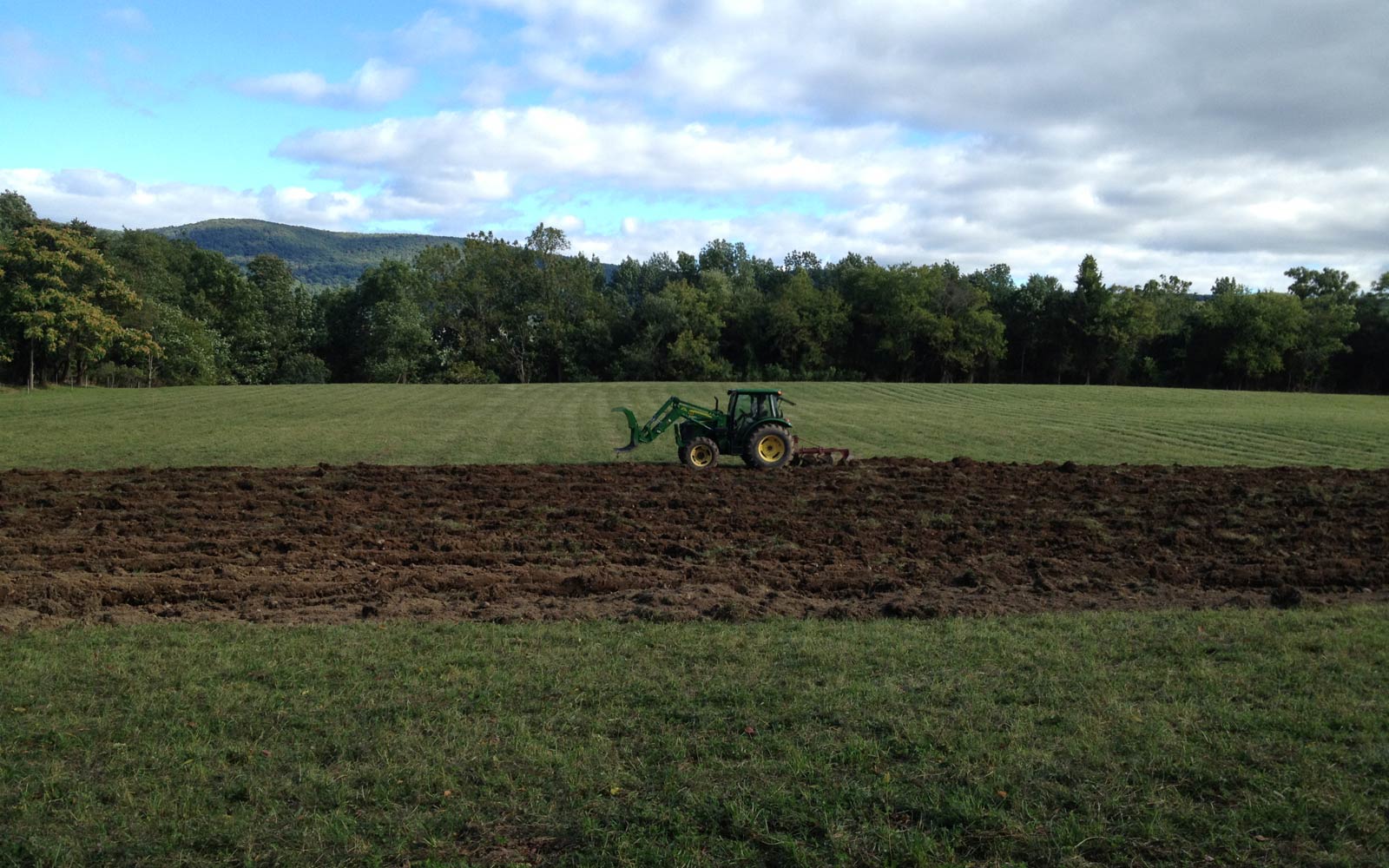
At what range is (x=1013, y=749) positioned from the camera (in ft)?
19.6

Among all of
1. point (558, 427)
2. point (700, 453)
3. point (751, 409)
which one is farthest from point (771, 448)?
point (558, 427)

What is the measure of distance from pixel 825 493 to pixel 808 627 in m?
8.70

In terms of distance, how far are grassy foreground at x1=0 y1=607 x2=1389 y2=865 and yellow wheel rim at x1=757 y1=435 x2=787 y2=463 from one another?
40.3ft

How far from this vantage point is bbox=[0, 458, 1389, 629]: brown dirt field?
32.9ft

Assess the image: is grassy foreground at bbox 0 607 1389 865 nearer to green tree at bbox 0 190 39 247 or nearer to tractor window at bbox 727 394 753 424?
tractor window at bbox 727 394 753 424

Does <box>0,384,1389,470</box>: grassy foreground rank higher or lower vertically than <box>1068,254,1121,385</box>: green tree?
lower

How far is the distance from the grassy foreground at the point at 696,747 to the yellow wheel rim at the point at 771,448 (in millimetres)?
12277

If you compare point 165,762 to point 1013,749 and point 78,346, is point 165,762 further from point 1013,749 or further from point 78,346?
point 78,346

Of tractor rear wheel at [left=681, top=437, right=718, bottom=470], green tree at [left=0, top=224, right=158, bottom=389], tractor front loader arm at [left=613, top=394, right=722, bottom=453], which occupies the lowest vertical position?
tractor rear wheel at [left=681, top=437, right=718, bottom=470]

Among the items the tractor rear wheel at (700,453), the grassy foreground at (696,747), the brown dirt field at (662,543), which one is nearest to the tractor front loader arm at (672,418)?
the tractor rear wheel at (700,453)

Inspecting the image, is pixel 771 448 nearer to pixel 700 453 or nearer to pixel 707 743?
pixel 700 453

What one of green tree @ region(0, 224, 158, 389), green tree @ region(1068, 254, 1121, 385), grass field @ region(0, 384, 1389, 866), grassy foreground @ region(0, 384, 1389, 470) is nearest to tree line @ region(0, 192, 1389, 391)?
green tree @ region(1068, 254, 1121, 385)

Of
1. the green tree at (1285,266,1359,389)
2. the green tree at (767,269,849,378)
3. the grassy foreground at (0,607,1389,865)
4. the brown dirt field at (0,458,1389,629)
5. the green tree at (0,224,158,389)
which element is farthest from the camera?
the green tree at (767,269,849,378)

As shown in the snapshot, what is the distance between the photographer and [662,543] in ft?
42.9
